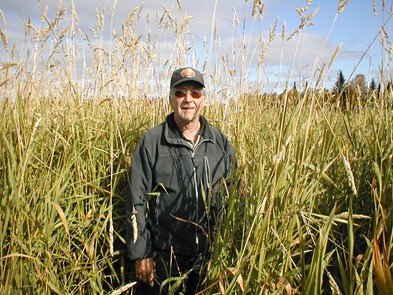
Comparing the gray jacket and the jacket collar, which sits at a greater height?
the jacket collar

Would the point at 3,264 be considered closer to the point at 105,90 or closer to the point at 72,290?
the point at 72,290

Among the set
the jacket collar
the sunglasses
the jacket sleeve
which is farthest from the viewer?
the sunglasses

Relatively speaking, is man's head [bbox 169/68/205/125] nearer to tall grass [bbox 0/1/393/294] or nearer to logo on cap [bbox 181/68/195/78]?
logo on cap [bbox 181/68/195/78]

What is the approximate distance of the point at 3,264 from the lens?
159 centimetres

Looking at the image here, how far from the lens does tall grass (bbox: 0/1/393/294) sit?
136cm

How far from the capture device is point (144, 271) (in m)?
2.08

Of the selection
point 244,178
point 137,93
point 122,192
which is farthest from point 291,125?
point 137,93

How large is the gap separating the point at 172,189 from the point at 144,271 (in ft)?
1.70

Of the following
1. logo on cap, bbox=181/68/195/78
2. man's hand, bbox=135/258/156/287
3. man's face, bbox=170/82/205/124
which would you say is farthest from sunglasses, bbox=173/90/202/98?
man's hand, bbox=135/258/156/287

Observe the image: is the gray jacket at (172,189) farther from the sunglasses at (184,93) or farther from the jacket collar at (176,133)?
the sunglasses at (184,93)

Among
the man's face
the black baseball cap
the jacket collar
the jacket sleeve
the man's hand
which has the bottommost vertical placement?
the man's hand

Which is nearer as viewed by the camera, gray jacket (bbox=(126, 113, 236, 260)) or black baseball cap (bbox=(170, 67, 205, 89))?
gray jacket (bbox=(126, 113, 236, 260))

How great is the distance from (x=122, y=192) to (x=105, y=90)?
1.12 m

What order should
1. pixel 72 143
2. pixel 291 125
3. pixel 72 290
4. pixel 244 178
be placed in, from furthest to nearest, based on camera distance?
pixel 72 143
pixel 72 290
pixel 244 178
pixel 291 125
